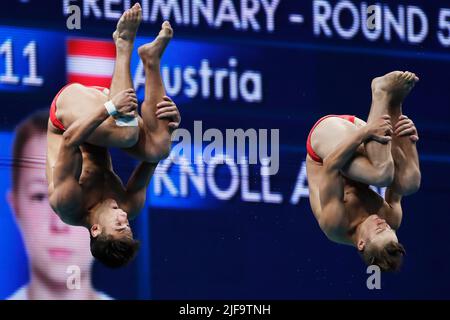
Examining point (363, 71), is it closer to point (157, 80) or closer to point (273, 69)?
point (273, 69)

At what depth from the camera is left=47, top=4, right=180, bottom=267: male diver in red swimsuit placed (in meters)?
8.30

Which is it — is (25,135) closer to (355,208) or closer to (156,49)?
(156,49)

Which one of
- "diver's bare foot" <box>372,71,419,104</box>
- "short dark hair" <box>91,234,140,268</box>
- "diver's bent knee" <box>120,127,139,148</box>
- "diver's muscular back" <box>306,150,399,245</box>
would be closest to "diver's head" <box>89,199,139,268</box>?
"short dark hair" <box>91,234,140,268</box>

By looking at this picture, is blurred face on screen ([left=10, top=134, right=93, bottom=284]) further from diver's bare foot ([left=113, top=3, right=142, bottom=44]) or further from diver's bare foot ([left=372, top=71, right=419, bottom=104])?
diver's bare foot ([left=372, top=71, right=419, bottom=104])

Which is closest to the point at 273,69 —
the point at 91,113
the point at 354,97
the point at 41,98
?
the point at 354,97

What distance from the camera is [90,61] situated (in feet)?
33.1

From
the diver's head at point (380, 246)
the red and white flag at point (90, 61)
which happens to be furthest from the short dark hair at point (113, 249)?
the red and white flag at point (90, 61)

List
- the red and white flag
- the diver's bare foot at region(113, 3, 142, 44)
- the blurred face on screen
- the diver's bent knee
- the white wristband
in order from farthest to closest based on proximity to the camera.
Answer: the red and white flag, the blurred face on screen, the diver's bare foot at region(113, 3, 142, 44), the diver's bent knee, the white wristband

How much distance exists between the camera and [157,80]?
8.59 metres

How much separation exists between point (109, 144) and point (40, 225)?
1.63 m

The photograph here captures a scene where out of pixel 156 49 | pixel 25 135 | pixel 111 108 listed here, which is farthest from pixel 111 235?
pixel 25 135

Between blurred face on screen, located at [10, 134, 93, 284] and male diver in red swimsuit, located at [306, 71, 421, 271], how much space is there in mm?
1718
